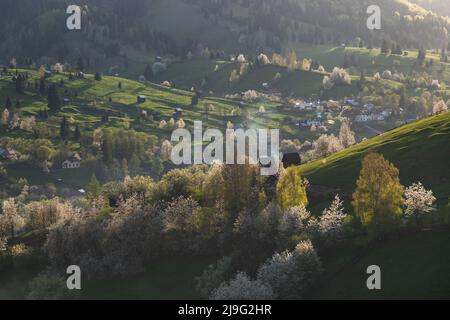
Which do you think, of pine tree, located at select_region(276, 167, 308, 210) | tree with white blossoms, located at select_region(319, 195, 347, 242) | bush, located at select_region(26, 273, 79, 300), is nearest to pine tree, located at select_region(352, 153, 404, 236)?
tree with white blossoms, located at select_region(319, 195, 347, 242)

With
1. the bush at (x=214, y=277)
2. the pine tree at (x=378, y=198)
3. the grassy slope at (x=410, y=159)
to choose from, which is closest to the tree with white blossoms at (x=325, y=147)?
the grassy slope at (x=410, y=159)

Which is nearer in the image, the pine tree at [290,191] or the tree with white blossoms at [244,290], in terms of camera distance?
the tree with white blossoms at [244,290]

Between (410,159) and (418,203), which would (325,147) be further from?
(418,203)

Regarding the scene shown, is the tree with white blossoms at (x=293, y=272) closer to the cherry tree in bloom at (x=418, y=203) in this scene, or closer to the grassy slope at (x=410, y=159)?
the cherry tree in bloom at (x=418, y=203)

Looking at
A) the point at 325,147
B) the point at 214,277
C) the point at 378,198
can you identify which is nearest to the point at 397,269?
the point at 378,198

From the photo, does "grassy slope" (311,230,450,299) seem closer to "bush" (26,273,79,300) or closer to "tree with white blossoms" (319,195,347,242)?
"tree with white blossoms" (319,195,347,242)
